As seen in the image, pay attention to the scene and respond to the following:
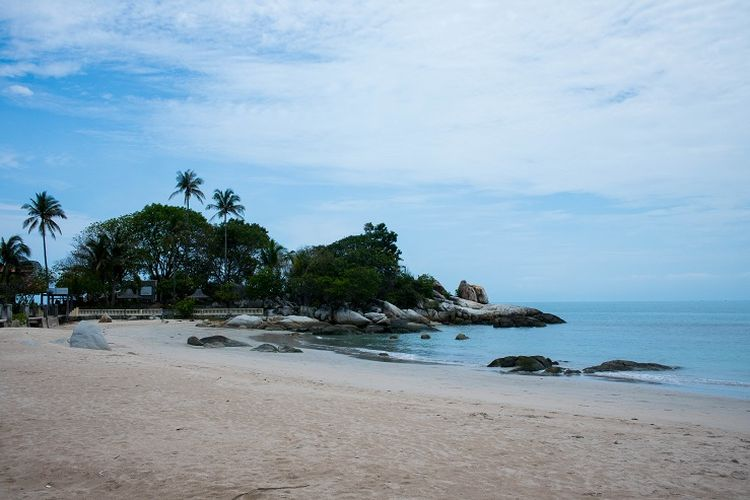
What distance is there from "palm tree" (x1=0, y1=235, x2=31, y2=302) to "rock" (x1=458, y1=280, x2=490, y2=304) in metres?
53.1

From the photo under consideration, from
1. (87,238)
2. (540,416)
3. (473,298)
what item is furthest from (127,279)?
(540,416)

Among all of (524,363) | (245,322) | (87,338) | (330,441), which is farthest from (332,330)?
(330,441)

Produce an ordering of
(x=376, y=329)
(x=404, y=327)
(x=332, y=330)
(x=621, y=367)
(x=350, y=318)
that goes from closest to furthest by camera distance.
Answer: (x=621, y=367), (x=332, y=330), (x=376, y=329), (x=404, y=327), (x=350, y=318)

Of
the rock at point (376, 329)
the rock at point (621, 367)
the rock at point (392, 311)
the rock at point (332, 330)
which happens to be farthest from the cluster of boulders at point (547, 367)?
the rock at point (392, 311)

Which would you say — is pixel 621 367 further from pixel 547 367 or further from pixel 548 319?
pixel 548 319

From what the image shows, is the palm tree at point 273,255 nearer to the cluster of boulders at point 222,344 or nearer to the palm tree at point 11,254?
the palm tree at point 11,254

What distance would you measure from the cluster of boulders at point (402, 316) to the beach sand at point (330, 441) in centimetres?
3577

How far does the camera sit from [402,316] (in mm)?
62406

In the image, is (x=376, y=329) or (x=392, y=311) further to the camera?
(x=392, y=311)

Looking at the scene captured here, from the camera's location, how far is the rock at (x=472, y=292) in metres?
81.2

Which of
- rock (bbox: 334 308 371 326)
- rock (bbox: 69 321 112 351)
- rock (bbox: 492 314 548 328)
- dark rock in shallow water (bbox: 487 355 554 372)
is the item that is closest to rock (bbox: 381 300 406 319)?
rock (bbox: 334 308 371 326)

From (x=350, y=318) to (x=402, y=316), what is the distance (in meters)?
7.09

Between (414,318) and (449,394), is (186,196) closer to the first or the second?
(414,318)

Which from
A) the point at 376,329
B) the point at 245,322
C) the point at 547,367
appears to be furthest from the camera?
the point at 376,329
